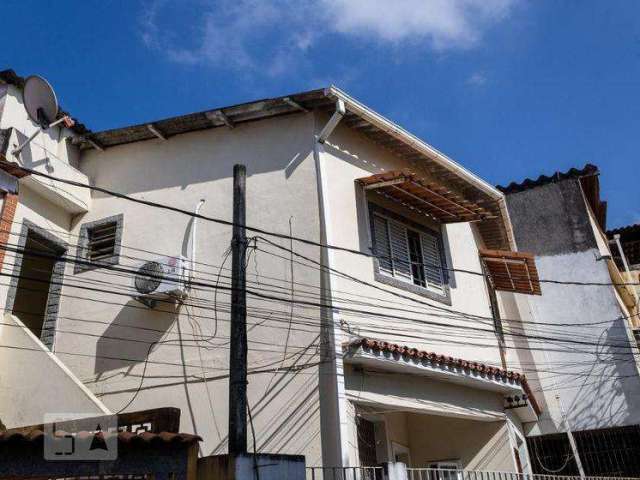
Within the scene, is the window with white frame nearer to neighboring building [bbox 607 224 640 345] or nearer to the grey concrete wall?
the grey concrete wall

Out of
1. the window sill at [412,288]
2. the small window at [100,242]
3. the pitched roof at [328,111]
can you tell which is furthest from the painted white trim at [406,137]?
the small window at [100,242]

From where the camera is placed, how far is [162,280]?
986 cm

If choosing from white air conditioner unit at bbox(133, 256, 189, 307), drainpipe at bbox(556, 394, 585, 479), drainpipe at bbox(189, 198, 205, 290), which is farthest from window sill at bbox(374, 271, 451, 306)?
drainpipe at bbox(556, 394, 585, 479)

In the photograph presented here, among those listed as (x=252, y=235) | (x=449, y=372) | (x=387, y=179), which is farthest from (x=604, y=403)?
(x=252, y=235)

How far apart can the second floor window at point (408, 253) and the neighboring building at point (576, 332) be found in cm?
312

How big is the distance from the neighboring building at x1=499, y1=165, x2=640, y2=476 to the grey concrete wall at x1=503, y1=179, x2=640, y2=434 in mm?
22

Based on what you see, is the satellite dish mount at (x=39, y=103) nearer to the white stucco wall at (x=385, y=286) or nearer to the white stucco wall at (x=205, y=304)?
the white stucco wall at (x=205, y=304)

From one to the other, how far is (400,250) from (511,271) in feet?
10.9

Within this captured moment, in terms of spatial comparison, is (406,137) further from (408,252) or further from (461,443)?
(461,443)

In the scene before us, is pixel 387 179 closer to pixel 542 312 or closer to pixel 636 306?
pixel 542 312

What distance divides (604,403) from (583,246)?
12.9 feet

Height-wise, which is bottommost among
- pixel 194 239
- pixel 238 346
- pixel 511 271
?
pixel 238 346

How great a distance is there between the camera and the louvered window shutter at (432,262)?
11.8m

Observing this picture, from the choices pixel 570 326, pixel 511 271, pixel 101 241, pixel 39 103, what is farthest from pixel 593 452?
pixel 39 103
